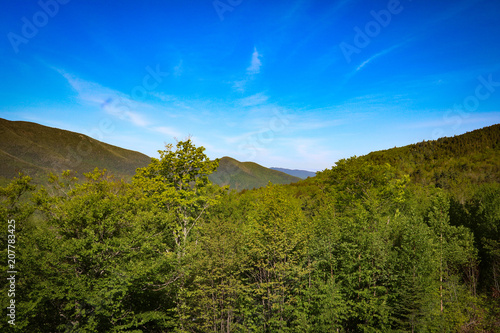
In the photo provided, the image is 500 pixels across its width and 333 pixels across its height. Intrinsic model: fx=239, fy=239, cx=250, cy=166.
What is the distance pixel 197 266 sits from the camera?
17.1 m

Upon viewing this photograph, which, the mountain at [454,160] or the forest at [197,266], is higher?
the mountain at [454,160]

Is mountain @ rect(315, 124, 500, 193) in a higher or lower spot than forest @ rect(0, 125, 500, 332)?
higher

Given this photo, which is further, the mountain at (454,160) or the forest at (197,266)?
the mountain at (454,160)

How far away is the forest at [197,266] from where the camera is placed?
45.4ft

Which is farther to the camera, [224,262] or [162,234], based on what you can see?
[162,234]

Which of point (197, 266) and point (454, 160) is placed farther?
point (454, 160)

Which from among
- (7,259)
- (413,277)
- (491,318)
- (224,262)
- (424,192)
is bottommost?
(491,318)

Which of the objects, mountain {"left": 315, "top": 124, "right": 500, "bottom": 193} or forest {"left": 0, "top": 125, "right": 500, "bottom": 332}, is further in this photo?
mountain {"left": 315, "top": 124, "right": 500, "bottom": 193}

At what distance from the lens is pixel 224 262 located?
16516 mm

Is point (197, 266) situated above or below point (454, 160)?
below

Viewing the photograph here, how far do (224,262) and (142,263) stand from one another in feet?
17.9

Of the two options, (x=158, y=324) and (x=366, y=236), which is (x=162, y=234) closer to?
(x=158, y=324)

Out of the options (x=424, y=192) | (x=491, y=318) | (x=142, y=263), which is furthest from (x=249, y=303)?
(x=424, y=192)

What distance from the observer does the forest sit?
13828mm
